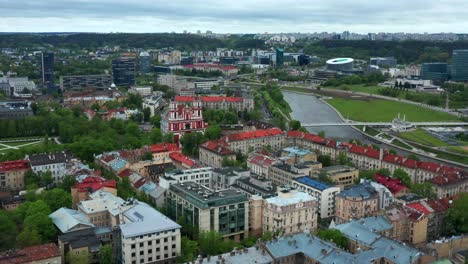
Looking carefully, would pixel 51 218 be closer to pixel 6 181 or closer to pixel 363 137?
pixel 6 181

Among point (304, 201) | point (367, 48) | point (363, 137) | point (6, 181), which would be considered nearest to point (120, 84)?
point (363, 137)

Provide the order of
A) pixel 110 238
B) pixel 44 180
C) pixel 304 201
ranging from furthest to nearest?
pixel 44 180 → pixel 304 201 → pixel 110 238

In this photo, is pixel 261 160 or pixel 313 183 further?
pixel 261 160

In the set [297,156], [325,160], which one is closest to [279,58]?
[325,160]

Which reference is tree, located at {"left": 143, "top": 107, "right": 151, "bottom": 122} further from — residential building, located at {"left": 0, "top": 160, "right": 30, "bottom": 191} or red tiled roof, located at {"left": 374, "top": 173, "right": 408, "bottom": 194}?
red tiled roof, located at {"left": 374, "top": 173, "right": 408, "bottom": 194}

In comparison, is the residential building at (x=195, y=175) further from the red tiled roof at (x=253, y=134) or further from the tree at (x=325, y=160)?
the red tiled roof at (x=253, y=134)

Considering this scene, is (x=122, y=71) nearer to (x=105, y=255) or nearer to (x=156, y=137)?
(x=156, y=137)
